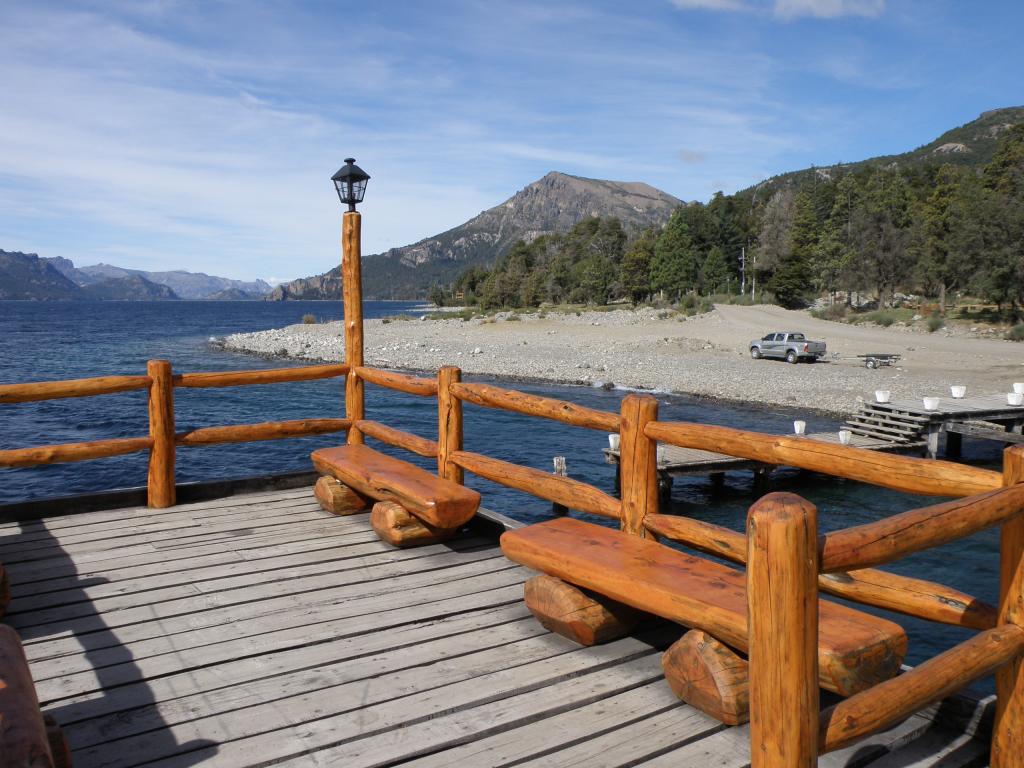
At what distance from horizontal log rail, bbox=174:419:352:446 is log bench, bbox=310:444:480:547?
1112 mm

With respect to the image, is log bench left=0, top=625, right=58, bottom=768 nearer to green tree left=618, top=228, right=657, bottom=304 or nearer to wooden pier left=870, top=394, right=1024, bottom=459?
wooden pier left=870, top=394, right=1024, bottom=459

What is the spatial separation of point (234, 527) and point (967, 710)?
495 cm

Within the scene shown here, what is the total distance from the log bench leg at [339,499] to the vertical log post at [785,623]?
179 inches

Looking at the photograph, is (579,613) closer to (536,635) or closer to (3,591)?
(536,635)

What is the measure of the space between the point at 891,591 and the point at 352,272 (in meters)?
5.60

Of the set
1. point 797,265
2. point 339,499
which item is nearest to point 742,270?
point 797,265

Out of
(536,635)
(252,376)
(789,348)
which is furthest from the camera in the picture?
(789,348)

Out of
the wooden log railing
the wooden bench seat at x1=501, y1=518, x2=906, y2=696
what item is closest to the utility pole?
the wooden log railing

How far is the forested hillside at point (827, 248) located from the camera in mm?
46250

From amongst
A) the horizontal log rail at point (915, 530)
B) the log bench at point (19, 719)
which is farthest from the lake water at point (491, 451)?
the log bench at point (19, 719)

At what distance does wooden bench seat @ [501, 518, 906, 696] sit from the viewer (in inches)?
114

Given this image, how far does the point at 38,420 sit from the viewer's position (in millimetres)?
25016

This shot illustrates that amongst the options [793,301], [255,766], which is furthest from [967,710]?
[793,301]

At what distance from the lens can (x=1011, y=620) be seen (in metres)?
2.92
